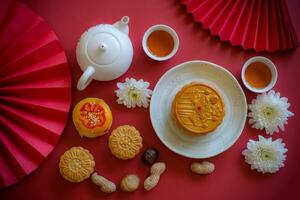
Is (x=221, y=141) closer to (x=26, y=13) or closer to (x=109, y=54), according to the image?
(x=109, y=54)

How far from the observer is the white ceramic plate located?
1126mm

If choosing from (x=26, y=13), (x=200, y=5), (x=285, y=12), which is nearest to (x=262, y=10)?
(x=285, y=12)

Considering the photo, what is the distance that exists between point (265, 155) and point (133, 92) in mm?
433

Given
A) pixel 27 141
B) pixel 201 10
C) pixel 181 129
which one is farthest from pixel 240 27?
pixel 27 141

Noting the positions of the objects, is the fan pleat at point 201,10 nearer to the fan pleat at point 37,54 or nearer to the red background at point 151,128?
the red background at point 151,128

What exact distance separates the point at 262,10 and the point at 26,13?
70 centimetres

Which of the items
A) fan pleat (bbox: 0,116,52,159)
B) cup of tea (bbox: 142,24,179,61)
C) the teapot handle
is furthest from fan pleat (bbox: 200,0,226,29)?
fan pleat (bbox: 0,116,52,159)

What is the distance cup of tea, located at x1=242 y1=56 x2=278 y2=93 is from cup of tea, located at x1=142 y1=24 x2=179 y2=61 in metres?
0.23

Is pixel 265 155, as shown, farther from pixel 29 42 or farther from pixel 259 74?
pixel 29 42

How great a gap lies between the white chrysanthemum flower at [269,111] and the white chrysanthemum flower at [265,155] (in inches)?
1.9

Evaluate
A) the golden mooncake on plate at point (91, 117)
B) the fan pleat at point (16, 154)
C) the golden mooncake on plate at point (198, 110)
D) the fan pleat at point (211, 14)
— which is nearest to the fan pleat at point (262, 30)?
the fan pleat at point (211, 14)

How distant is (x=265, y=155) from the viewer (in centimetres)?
113

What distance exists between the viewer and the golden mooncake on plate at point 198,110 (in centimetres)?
108

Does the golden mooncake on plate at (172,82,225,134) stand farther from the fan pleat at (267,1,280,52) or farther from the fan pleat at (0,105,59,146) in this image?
the fan pleat at (0,105,59,146)
